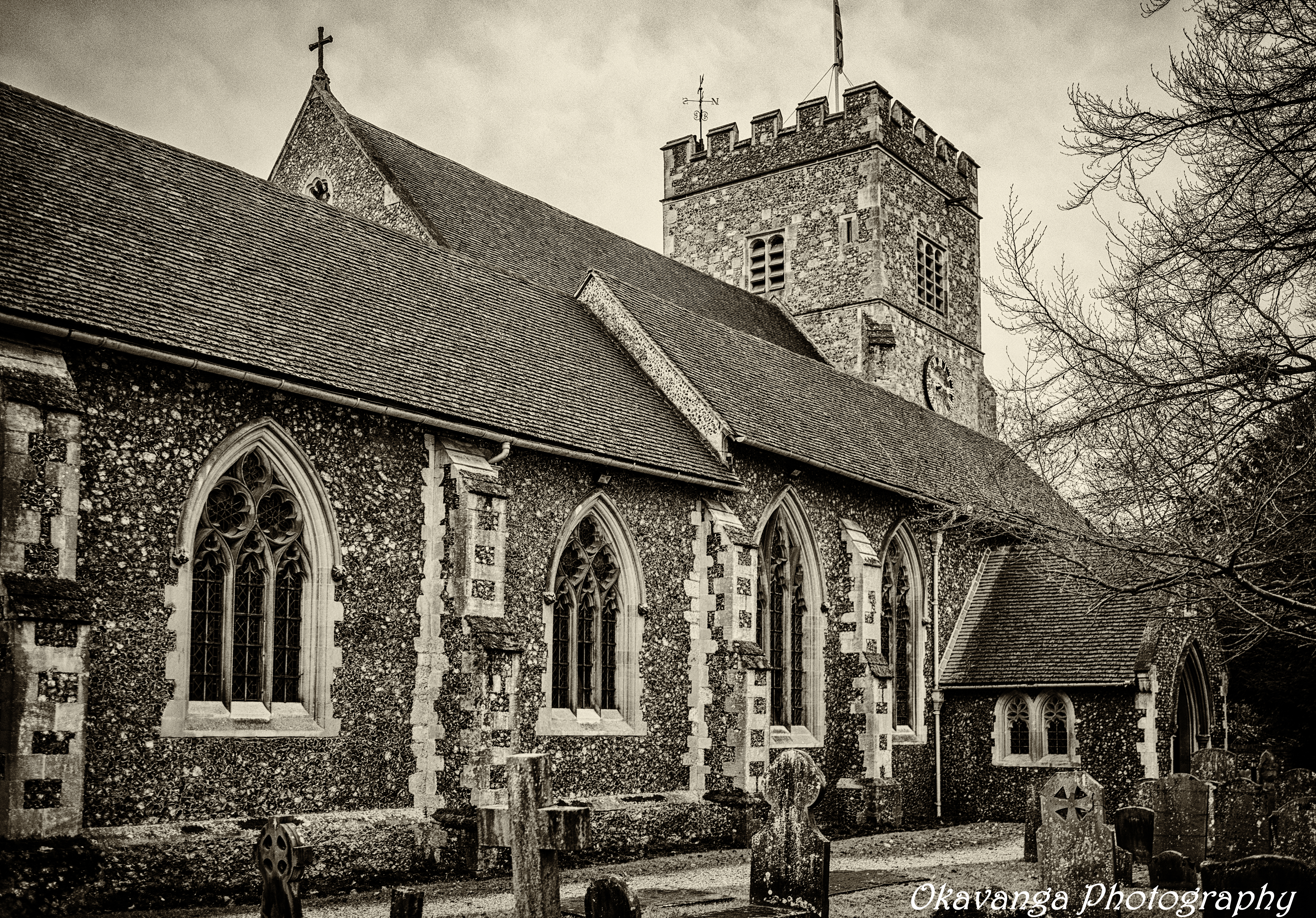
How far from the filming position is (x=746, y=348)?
24.5 metres

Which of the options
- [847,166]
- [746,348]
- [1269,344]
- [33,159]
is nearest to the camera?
[1269,344]

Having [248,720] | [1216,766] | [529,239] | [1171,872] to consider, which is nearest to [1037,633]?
[1216,766]

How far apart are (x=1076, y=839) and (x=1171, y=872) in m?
3.08

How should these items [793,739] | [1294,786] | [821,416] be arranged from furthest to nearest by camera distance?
[821,416]
[793,739]
[1294,786]

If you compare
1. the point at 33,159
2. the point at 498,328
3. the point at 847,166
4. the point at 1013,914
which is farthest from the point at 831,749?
the point at 847,166

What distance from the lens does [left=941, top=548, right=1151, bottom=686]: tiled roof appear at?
77.3 feet

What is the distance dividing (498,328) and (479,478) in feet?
13.3

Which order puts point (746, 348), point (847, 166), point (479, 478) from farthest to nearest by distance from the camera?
point (847, 166) < point (746, 348) < point (479, 478)

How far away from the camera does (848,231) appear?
109ft

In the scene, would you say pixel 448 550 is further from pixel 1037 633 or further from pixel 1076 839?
pixel 1037 633

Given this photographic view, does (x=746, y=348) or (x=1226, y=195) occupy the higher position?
(x=746, y=348)

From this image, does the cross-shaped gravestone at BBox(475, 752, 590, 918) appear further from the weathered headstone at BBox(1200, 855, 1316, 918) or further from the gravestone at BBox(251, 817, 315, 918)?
the weathered headstone at BBox(1200, 855, 1316, 918)

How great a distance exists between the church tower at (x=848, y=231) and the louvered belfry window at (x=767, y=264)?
1.3 inches

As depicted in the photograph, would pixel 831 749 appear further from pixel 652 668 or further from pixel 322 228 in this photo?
pixel 322 228
